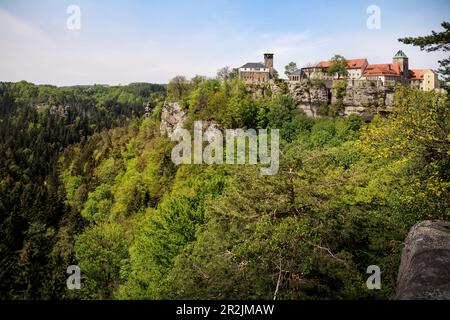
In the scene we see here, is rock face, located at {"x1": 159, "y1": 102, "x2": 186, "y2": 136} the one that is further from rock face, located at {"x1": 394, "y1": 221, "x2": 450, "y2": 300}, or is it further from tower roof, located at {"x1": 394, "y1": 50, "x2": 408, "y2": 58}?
rock face, located at {"x1": 394, "y1": 221, "x2": 450, "y2": 300}

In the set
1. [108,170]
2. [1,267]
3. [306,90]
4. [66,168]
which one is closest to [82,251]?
[1,267]

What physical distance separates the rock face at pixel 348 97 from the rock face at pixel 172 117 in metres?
18.7

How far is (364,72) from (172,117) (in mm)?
40945

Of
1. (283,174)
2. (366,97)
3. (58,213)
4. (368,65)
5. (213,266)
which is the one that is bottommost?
(58,213)

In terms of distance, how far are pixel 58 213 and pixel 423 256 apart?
4946cm

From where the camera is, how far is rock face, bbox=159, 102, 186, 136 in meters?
63.9

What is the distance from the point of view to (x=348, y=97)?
59.1 meters

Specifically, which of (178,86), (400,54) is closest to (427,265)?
(178,86)

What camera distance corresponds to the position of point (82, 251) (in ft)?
89.0

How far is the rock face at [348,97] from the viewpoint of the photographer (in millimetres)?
57625

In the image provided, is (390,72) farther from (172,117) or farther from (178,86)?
(172,117)

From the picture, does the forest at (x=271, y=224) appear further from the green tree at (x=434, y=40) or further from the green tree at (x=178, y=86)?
the green tree at (x=178, y=86)
